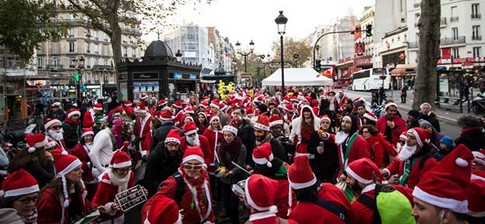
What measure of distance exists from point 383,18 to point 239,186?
9060cm

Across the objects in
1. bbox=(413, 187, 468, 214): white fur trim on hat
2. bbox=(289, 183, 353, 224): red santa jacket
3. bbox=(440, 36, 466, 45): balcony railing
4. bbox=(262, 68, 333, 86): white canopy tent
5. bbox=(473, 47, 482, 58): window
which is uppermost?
bbox=(440, 36, 466, 45): balcony railing

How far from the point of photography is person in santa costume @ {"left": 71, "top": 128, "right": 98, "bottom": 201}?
658 cm

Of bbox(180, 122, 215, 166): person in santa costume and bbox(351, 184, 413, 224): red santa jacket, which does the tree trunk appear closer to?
bbox(180, 122, 215, 166): person in santa costume

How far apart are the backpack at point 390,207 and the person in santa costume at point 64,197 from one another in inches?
111

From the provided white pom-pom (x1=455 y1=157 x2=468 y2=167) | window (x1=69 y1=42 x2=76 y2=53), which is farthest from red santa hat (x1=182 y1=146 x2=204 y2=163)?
window (x1=69 y1=42 x2=76 y2=53)

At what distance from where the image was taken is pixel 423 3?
13828 mm

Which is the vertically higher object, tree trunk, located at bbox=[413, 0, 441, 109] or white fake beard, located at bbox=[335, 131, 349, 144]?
tree trunk, located at bbox=[413, 0, 441, 109]

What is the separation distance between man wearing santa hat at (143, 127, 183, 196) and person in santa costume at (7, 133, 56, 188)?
1.13 m

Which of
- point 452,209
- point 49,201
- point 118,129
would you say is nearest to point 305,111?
point 118,129

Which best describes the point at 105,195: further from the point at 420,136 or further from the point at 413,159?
the point at 420,136

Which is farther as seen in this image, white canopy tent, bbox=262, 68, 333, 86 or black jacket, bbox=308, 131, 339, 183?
white canopy tent, bbox=262, 68, 333, 86

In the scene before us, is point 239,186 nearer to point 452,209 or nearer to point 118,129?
point 452,209

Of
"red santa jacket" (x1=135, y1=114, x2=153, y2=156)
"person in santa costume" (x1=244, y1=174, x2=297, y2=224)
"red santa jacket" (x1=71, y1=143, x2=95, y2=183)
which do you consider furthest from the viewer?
"red santa jacket" (x1=135, y1=114, x2=153, y2=156)

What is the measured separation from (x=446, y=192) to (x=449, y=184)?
7 cm
